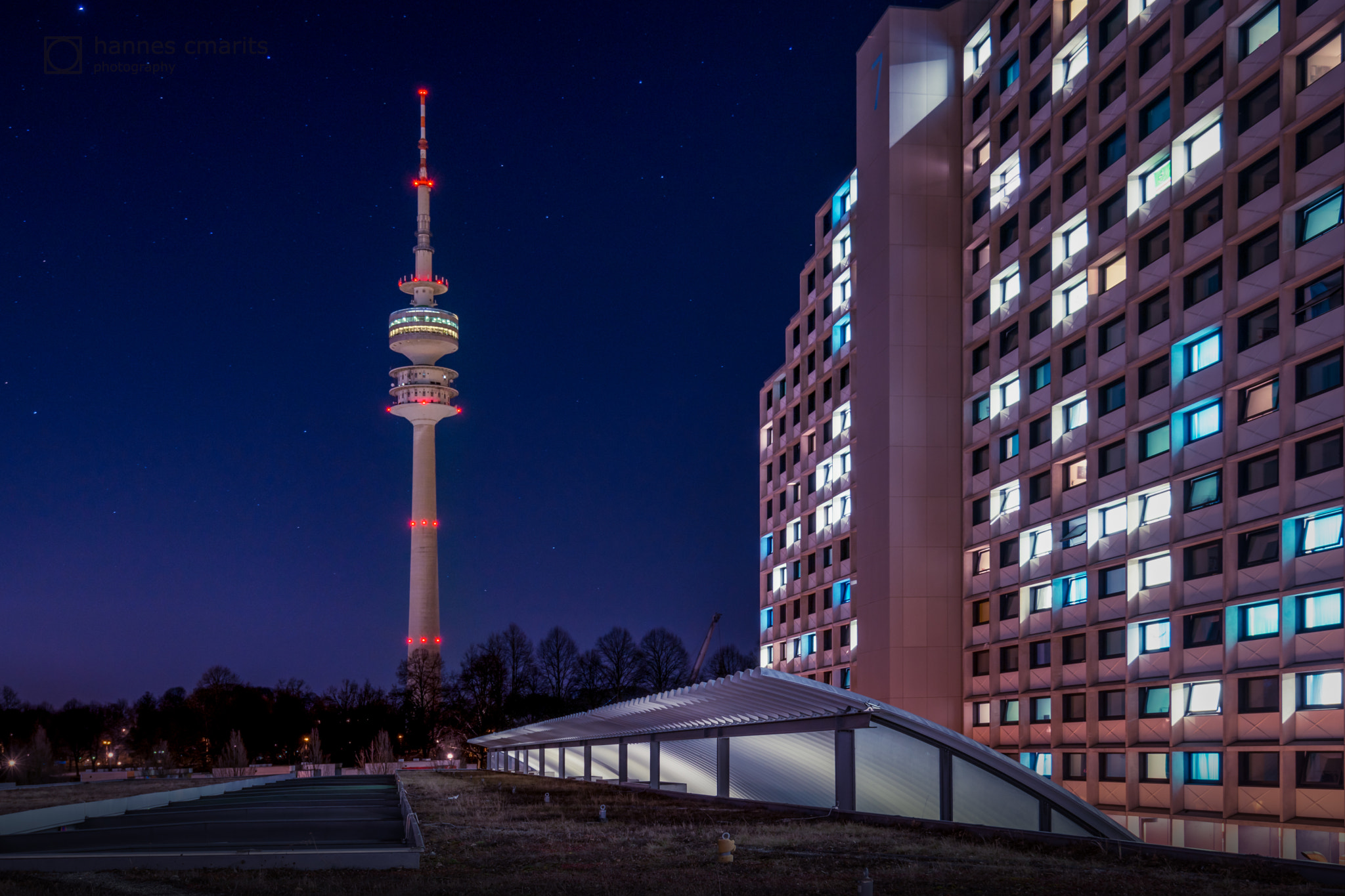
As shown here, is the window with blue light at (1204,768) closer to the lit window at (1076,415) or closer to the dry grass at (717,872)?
the lit window at (1076,415)

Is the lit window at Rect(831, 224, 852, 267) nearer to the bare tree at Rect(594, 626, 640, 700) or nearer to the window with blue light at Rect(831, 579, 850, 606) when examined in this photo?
the window with blue light at Rect(831, 579, 850, 606)

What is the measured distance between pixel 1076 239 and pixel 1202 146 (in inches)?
362

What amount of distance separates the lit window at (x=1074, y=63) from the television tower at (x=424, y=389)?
140682 mm

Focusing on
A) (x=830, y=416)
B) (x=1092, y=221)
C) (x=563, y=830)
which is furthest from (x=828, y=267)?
(x=563, y=830)

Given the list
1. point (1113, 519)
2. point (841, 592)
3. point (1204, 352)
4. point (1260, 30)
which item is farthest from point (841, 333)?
point (1260, 30)

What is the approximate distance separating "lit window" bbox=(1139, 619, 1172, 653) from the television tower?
143504 mm

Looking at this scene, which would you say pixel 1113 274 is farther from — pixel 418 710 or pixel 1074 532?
pixel 418 710

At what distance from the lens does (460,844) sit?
26031 millimetres

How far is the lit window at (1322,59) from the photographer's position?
40.1 metres

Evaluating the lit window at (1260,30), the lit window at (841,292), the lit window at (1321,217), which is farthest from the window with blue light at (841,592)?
the lit window at (1260,30)

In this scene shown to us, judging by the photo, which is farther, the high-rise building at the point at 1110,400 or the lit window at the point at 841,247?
the lit window at the point at 841,247

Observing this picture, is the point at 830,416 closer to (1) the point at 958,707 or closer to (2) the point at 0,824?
(1) the point at 958,707

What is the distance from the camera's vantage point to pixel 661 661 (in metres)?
149

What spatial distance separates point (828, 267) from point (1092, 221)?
29.7 meters
